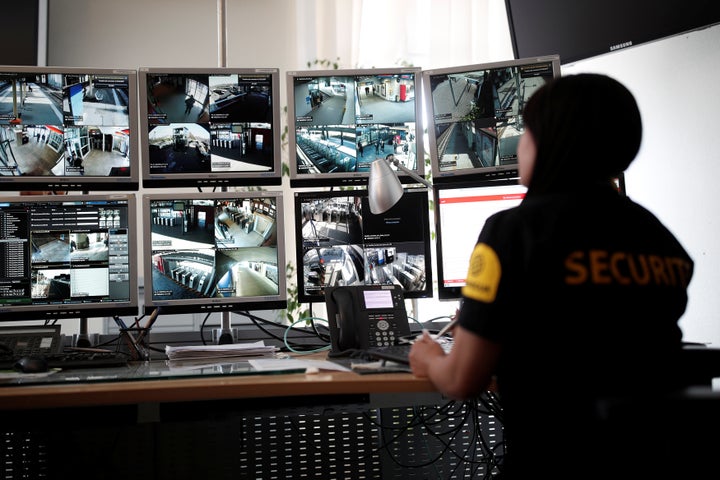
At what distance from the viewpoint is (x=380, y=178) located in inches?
83.1

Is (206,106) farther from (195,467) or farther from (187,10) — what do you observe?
(187,10)

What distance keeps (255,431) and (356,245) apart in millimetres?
682

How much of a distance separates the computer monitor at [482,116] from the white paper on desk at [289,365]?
0.82 meters

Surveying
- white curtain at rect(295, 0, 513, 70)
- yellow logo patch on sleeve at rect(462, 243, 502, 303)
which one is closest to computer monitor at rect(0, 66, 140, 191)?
yellow logo patch on sleeve at rect(462, 243, 502, 303)

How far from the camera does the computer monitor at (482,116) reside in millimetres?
2314

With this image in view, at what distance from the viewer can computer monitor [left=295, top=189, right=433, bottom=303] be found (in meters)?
2.25

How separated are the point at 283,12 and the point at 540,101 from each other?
3.40 meters

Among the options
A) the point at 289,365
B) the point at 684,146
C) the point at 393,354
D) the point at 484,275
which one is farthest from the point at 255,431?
the point at 684,146

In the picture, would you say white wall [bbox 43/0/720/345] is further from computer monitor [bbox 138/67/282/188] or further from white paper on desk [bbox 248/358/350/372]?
white paper on desk [bbox 248/358/350/372]

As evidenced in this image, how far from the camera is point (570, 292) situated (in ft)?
3.64

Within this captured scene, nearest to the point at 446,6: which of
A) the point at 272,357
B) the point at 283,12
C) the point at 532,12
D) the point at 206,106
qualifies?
the point at 283,12

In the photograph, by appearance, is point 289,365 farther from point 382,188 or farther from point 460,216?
point 460,216

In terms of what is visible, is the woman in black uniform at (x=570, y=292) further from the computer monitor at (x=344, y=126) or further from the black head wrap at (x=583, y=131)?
the computer monitor at (x=344, y=126)

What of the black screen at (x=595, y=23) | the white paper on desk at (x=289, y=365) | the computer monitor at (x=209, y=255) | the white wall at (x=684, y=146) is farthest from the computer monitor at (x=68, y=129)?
the black screen at (x=595, y=23)
